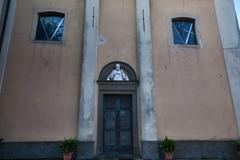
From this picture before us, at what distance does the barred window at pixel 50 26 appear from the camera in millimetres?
8125

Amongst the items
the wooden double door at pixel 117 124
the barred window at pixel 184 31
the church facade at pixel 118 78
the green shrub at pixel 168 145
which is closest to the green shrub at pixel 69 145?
the church facade at pixel 118 78

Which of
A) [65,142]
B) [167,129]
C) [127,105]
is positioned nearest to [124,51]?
[127,105]

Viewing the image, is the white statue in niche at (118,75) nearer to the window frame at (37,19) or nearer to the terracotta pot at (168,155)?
the window frame at (37,19)

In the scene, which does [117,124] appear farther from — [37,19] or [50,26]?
[37,19]

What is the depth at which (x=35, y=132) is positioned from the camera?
687 centimetres

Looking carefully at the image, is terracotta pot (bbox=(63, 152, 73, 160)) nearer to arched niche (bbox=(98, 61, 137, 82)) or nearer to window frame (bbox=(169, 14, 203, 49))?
arched niche (bbox=(98, 61, 137, 82))

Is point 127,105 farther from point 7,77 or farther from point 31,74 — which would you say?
point 7,77

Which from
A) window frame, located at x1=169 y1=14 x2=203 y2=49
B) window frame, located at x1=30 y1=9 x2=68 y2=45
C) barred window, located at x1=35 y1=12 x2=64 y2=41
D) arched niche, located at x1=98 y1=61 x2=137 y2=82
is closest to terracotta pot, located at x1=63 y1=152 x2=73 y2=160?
arched niche, located at x1=98 y1=61 x2=137 y2=82

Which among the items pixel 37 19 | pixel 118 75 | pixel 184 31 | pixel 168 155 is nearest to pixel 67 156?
pixel 168 155

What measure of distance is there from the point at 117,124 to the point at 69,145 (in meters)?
1.82

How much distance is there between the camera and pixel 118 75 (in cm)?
777

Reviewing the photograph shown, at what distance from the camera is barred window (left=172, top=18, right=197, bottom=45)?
335 inches

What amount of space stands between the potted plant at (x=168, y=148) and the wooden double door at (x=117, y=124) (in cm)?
115

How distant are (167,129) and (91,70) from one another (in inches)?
132
